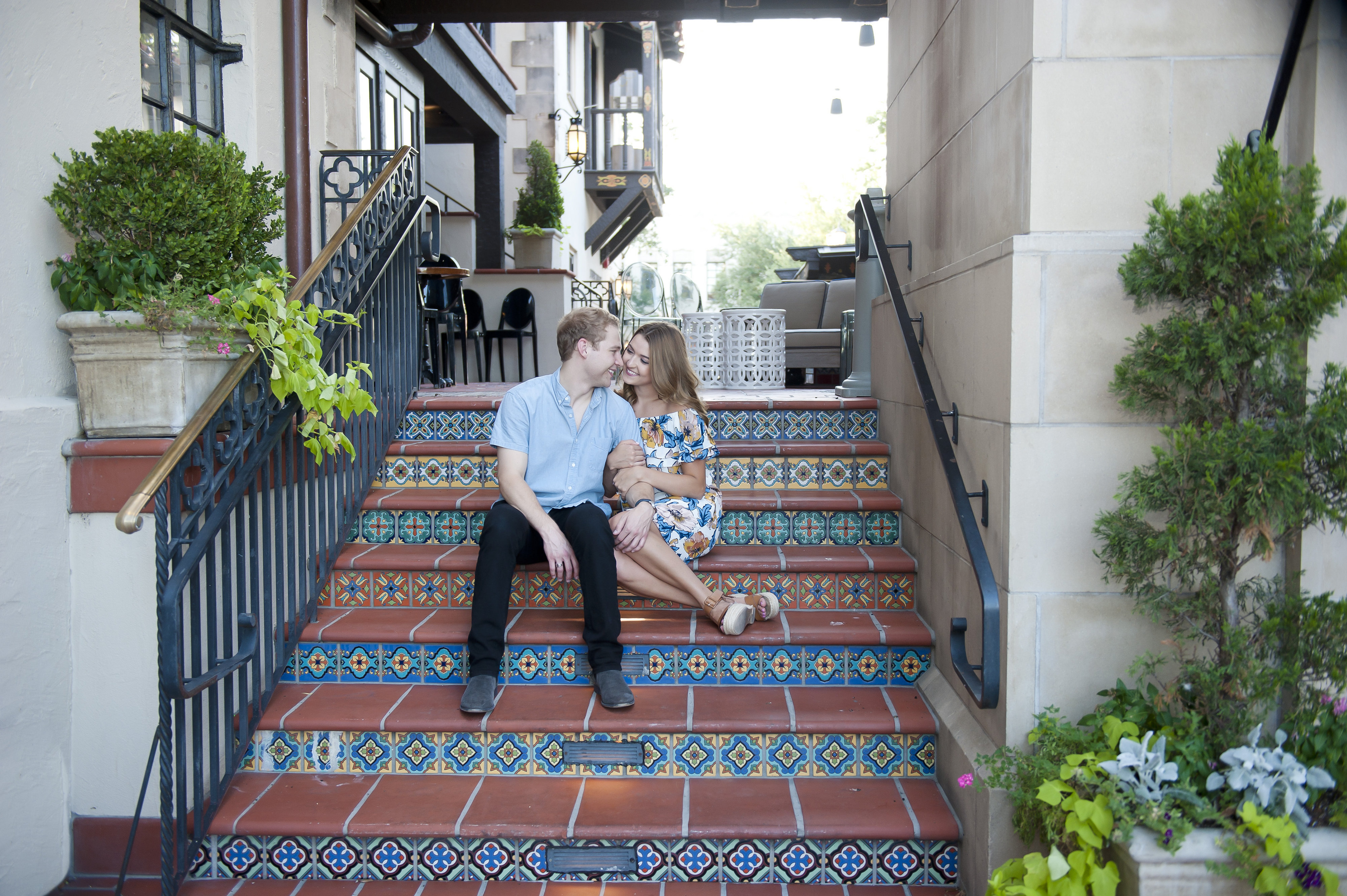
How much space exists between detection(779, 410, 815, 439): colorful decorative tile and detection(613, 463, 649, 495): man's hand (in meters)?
1.10

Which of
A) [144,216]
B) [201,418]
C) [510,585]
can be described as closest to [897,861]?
[510,585]

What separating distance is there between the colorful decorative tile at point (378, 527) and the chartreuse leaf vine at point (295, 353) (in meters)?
0.71

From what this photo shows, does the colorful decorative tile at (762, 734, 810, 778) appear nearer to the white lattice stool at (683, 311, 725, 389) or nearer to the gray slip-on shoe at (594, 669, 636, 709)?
the gray slip-on shoe at (594, 669, 636, 709)

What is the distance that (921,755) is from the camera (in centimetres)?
244

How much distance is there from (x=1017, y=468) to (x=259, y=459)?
188 cm

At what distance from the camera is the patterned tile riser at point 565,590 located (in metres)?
2.96

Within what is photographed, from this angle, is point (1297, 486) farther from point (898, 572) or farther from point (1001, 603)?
point (898, 572)

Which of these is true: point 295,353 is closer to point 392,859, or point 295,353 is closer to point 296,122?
point 392,859

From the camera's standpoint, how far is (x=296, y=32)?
12.5 ft

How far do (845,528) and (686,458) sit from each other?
0.70m

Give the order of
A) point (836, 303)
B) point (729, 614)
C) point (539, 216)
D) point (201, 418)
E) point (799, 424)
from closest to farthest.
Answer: point (201, 418), point (729, 614), point (799, 424), point (836, 303), point (539, 216)

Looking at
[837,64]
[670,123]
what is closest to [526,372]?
[837,64]

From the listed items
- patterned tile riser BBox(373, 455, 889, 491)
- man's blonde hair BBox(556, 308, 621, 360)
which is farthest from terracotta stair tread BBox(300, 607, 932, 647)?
man's blonde hair BBox(556, 308, 621, 360)

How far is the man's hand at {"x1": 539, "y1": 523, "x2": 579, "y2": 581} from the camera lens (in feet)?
8.44
